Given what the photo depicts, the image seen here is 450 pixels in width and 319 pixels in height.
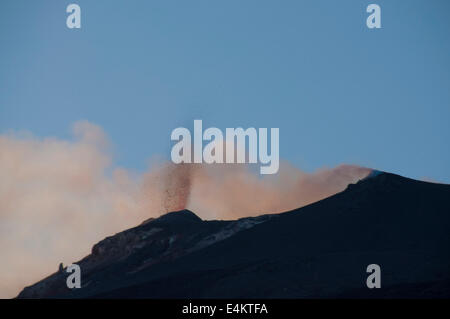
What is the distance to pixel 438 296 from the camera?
190250mm

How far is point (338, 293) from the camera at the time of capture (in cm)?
19825
